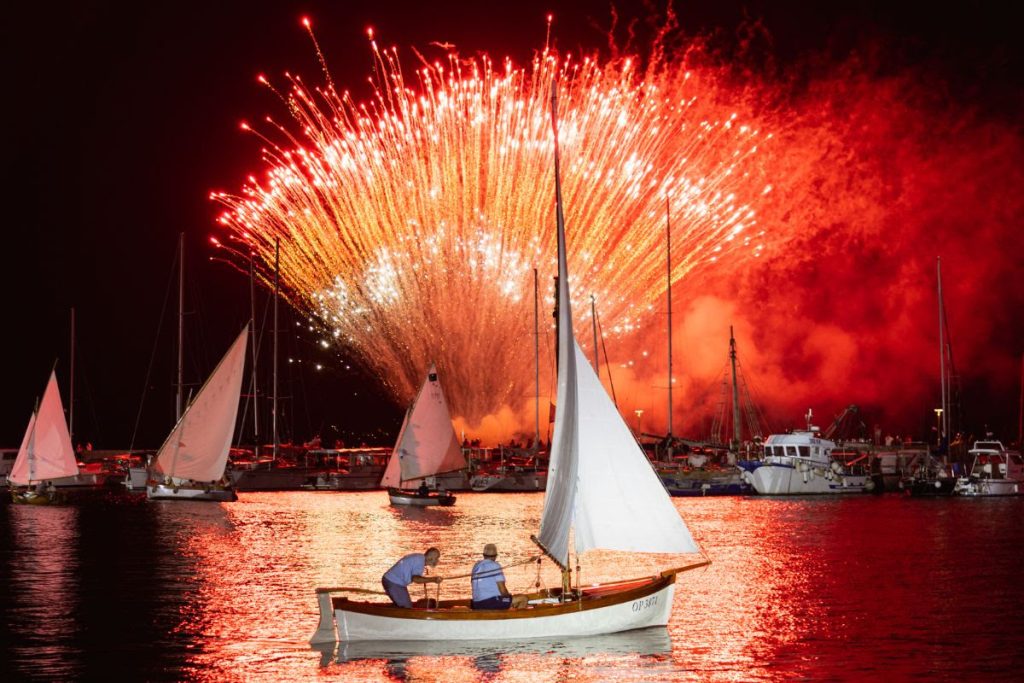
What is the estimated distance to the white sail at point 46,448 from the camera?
8431cm

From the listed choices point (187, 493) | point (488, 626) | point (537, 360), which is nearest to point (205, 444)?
point (187, 493)

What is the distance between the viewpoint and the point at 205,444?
7912cm

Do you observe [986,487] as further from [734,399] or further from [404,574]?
[404,574]

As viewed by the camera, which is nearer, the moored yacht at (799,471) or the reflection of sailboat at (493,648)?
the reflection of sailboat at (493,648)

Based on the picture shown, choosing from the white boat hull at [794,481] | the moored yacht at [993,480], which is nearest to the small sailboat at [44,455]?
the white boat hull at [794,481]

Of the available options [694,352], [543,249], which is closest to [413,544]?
[543,249]

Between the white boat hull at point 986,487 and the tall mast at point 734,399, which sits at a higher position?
the tall mast at point 734,399

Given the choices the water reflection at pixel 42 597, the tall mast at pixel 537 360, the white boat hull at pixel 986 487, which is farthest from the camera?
the white boat hull at pixel 986 487

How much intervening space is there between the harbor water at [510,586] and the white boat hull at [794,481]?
18712mm

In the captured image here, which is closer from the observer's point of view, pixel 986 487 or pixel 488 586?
pixel 488 586

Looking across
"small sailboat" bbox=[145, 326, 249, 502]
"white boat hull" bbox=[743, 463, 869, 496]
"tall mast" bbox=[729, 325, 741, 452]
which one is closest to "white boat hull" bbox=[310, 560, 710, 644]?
"small sailboat" bbox=[145, 326, 249, 502]

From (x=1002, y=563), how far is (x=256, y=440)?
6628 centimetres

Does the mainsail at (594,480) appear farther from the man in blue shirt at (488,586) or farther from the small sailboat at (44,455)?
the small sailboat at (44,455)

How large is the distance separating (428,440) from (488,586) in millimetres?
50457
